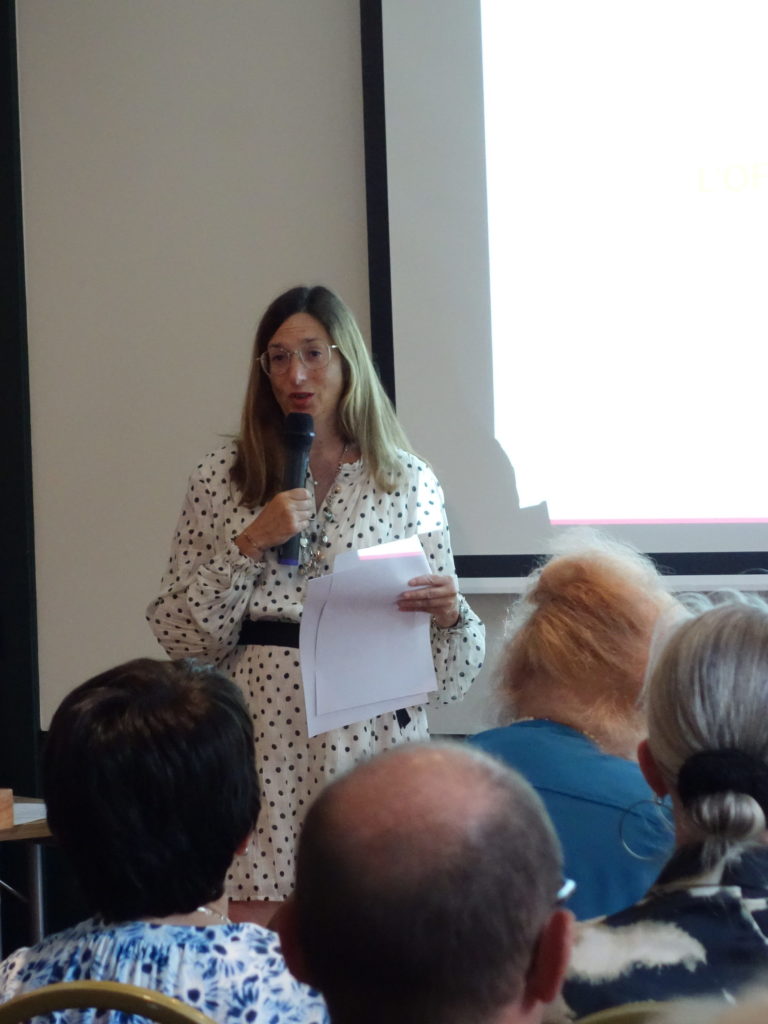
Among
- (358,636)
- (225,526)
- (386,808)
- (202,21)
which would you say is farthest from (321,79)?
(386,808)

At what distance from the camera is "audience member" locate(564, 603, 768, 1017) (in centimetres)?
97

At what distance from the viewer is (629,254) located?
2826 millimetres

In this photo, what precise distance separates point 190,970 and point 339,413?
4.41 feet

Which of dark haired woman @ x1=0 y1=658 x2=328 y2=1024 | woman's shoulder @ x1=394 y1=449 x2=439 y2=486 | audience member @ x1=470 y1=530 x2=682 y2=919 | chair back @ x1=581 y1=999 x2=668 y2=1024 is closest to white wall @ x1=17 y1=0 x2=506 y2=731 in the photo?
woman's shoulder @ x1=394 y1=449 x2=439 y2=486

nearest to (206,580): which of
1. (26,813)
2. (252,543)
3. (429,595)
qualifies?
(252,543)

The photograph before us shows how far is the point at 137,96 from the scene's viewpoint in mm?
3301

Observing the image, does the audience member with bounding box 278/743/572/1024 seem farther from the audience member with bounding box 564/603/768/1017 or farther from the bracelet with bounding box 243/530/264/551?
the bracelet with bounding box 243/530/264/551

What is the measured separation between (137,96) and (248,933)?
268 centimetres

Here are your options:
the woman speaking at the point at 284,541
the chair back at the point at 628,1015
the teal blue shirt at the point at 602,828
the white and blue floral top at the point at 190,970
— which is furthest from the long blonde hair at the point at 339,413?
the chair back at the point at 628,1015

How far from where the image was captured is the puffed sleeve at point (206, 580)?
2.16 m

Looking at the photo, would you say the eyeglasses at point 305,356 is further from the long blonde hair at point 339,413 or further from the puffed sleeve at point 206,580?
the puffed sleeve at point 206,580

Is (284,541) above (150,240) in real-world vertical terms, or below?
below

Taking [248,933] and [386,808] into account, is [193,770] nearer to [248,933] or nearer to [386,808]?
[248,933]

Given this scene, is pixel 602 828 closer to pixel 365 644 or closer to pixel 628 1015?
pixel 628 1015
